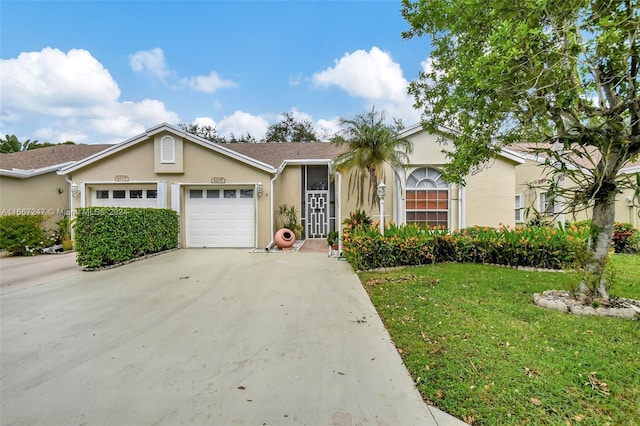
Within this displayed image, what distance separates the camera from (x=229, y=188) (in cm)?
1222

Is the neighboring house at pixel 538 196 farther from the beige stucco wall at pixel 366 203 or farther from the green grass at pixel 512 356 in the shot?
the green grass at pixel 512 356

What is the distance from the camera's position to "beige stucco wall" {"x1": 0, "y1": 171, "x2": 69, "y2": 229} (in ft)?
40.7

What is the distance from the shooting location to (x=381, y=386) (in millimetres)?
2787

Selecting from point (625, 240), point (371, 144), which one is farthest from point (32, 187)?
point (625, 240)

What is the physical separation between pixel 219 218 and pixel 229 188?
4.13ft

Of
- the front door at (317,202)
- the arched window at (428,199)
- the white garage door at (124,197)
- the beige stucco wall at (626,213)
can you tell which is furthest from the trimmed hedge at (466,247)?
the white garage door at (124,197)

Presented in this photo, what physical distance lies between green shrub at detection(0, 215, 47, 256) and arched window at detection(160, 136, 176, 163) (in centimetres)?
466

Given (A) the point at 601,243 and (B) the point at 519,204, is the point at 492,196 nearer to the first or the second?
(B) the point at 519,204

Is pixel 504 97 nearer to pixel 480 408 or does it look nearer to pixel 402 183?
pixel 480 408

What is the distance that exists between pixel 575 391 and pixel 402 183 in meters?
9.89

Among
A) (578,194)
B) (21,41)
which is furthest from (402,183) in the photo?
(21,41)

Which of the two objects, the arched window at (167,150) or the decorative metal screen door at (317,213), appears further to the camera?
the decorative metal screen door at (317,213)

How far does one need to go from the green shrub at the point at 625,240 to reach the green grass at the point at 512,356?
6.21m

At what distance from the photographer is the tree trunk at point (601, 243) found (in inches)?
174
